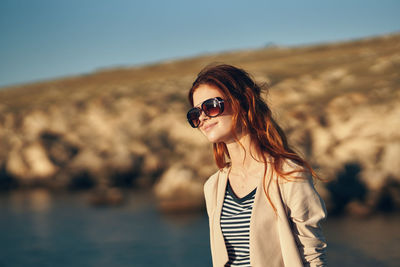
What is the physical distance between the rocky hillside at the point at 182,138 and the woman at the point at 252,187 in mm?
10723

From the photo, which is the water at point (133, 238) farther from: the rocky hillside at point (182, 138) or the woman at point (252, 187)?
the woman at point (252, 187)

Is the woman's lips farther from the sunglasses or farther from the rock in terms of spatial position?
the rock

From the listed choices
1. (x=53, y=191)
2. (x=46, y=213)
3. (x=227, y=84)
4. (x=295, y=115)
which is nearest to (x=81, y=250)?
(x=46, y=213)

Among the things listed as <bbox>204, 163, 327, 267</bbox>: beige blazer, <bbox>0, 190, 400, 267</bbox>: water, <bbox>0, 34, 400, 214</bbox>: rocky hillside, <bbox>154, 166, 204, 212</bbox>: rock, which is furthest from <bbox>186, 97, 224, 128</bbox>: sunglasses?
<bbox>154, 166, 204, 212</bbox>: rock

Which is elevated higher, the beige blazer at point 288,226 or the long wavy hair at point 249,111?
the long wavy hair at point 249,111

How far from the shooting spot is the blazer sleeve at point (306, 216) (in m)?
2.40

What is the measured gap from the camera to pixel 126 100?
28.2m

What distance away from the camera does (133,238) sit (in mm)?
13570

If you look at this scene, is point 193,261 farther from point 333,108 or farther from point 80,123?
point 80,123

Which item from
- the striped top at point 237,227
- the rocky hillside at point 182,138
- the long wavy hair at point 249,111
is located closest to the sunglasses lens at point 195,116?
the long wavy hair at point 249,111

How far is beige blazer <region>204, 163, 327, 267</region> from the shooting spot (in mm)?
2406

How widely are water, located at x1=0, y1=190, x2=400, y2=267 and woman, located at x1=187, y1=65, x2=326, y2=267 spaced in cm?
873

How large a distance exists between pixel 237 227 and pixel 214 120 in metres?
0.64

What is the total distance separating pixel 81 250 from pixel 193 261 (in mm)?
3460
